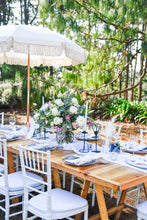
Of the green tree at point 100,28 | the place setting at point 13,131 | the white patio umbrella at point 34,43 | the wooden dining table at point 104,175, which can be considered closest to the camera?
the wooden dining table at point 104,175

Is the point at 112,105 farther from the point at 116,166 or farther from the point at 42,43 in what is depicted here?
the point at 116,166

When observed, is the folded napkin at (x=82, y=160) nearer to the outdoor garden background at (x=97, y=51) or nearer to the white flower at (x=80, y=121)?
the white flower at (x=80, y=121)

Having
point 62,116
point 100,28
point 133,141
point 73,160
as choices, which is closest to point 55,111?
point 62,116

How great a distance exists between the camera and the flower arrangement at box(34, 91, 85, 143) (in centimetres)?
249

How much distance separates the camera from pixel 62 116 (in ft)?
8.36

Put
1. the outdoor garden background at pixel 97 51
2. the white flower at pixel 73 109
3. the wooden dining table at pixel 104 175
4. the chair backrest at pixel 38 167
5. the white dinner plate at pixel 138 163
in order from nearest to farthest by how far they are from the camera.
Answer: the wooden dining table at pixel 104 175 < the chair backrest at pixel 38 167 < the white dinner plate at pixel 138 163 < the white flower at pixel 73 109 < the outdoor garden background at pixel 97 51

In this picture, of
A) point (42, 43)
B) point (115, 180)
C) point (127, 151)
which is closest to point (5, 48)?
point (42, 43)

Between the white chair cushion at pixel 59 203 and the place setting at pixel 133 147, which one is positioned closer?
the white chair cushion at pixel 59 203

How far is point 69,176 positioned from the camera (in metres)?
3.76

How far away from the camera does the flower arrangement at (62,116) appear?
249 centimetres

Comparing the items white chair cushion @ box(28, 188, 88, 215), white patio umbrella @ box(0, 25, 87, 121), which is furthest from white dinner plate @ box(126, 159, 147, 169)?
white patio umbrella @ box(0, 25, 87, 121)

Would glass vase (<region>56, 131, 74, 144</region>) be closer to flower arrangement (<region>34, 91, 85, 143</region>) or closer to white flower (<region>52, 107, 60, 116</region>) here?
flower arrangement (<region>34, 91, 85, 143</region>)

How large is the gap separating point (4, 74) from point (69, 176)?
18.4 ft

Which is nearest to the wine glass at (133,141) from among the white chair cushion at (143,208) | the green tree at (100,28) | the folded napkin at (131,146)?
the folded napkin at (131,146)
